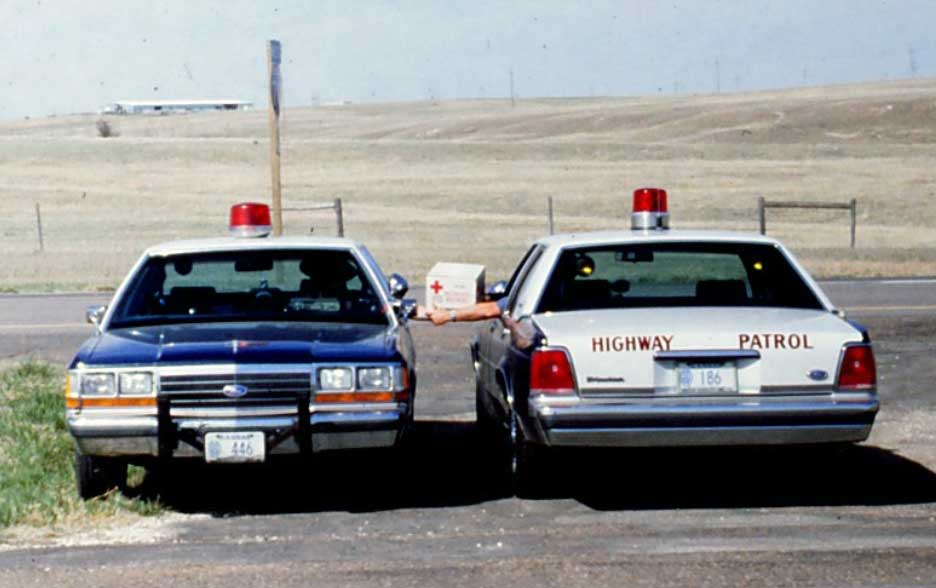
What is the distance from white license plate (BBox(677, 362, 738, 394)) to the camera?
304 inches

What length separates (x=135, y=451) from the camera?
7.78m

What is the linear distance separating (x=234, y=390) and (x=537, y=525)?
1.63 metres

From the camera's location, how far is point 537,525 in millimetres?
7680


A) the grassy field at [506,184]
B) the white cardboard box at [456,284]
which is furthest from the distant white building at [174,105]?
the white cardboard box at [456,284]

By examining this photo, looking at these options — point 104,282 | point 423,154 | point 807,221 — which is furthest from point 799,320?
point 423,154

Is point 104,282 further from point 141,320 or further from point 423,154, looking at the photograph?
point 423,154

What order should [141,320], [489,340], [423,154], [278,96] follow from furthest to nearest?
[423,154], [278,96], [489,340], [141,320]

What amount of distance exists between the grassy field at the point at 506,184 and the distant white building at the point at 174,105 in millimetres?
89909

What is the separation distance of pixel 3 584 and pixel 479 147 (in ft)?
216

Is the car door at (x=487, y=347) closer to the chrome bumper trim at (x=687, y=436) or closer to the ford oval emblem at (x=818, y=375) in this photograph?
the chrome bumper trim at (x=687, y=436)

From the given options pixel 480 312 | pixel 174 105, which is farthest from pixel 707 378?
pixel 174 105

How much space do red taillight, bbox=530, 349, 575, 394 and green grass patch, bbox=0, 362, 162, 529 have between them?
212 centimetres

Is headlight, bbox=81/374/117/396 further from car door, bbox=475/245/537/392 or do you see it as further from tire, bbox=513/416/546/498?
A: car door, bbox=475/245/537/392

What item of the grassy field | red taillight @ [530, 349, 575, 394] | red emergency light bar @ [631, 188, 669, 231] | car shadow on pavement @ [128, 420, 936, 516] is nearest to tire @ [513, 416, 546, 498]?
car shadow on pavement @ [128, 420, 936, 516]
